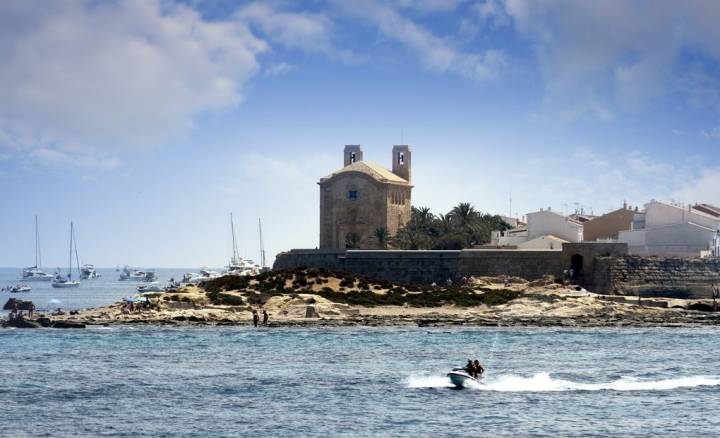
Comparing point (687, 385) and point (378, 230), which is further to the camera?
point (378, 230)

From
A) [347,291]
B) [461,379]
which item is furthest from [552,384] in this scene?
[347,291]

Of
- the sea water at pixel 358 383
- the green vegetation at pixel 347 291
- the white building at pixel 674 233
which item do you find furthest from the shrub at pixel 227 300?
the white building at pixel 674 233

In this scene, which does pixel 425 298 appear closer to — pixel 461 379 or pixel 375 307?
pixel 375 307

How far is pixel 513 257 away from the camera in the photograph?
80.6 m

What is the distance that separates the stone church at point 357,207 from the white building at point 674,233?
18824 millimetres

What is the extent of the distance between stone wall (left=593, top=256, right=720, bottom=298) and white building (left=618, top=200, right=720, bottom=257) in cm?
168

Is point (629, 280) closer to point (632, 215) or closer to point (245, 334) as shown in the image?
point (632, 215)

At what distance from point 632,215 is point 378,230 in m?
20.1

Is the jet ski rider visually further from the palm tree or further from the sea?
the palm tree

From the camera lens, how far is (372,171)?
322 feet

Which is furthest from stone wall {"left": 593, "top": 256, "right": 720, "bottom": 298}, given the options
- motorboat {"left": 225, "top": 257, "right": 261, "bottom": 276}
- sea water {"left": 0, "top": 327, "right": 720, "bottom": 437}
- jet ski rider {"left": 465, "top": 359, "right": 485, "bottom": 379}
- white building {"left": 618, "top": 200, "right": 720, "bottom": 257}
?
motorboat {"left": 225, "top": 257, "right": 261, "bottom": 276}

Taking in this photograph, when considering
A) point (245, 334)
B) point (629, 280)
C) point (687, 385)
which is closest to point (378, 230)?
point (629, 280)

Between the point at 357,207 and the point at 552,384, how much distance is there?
2328 inches

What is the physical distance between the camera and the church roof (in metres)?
97.6
